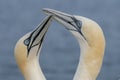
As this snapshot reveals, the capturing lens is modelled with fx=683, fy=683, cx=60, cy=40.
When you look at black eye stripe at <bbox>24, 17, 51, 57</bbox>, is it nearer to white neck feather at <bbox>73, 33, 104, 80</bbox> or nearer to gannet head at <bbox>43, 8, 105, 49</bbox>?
gannet head at <bbox>43, 8, 105, 49</bbox>

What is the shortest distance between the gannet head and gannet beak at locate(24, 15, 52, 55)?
0.42ft

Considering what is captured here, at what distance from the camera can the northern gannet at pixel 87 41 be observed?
7.99 m

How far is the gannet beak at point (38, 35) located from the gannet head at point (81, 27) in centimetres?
13

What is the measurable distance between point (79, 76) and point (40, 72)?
55cm

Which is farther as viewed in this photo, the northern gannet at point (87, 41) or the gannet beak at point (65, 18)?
the gannet beak at point (65, 18)

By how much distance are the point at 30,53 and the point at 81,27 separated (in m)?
0.75

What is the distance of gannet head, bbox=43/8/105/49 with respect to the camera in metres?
7.97

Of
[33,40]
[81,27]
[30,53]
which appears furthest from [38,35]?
[81,27]

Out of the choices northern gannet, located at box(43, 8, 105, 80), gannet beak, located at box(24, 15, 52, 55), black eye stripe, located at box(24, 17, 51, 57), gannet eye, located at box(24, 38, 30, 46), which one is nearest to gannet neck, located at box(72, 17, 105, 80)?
northern gannet, located at box(43, 8, 105, 80)

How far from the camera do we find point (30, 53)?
329 inches

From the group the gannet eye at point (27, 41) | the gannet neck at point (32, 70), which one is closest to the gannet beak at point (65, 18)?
the gannet eye at point (27, 41)

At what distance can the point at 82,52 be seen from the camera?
809 cm

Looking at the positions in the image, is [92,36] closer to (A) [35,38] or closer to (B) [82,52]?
(B) [82,52]

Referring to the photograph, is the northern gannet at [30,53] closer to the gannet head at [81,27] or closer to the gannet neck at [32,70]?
the gannet neck at [32,70]
